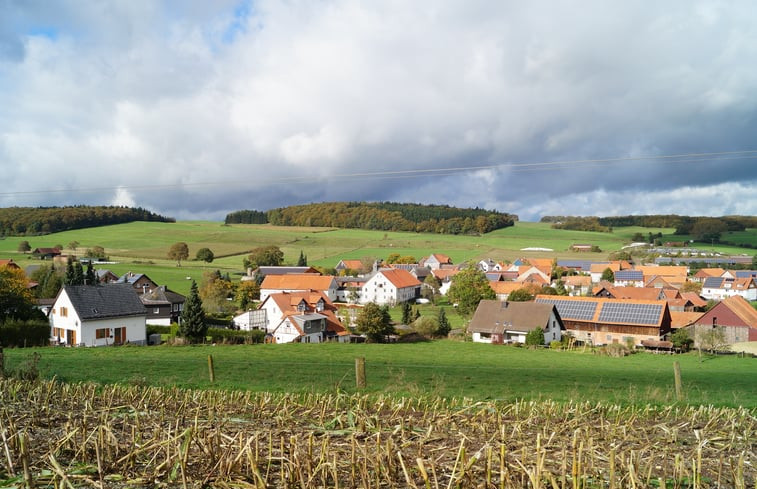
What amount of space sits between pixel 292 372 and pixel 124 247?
93727 millimetres

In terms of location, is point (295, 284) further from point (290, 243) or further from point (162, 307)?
point (290, 243)

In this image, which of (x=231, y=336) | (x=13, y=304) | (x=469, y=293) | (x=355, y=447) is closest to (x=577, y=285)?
(x=469, y=293)

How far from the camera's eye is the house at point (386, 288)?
78625 millimetres

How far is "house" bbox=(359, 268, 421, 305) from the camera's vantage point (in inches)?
3095

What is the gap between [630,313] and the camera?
46.4 m

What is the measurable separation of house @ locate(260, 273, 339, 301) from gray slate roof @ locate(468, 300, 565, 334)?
36.2 meters

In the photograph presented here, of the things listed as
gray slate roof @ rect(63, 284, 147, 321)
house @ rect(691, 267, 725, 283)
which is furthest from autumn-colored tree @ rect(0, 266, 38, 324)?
house @ rect(691, 267, 725, 283)

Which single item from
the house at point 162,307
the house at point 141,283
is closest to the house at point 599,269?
the house at point 162,307

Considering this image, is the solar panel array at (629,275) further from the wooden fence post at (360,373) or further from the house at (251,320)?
the wooden fence post at (360,373)

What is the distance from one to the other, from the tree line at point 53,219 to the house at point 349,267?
60768mm

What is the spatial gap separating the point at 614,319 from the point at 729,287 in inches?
1927

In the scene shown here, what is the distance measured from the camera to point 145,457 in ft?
18.3

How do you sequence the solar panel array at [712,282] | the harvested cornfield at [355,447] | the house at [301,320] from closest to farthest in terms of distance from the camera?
the harvested cornfield at [355,447]
the house at [301,320]
the solar panel array at [712,282]

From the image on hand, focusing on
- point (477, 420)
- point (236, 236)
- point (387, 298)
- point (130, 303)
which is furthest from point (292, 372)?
point (236, 236)
